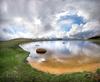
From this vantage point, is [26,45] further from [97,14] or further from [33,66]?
[97,14]

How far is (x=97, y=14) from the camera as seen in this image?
11.4 feet

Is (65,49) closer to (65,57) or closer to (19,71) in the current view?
(65,57)

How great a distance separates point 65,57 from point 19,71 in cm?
54

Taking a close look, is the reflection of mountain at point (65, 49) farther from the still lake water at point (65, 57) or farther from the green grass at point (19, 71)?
the green grass at point (19, 71)

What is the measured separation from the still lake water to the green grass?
2.2 inches

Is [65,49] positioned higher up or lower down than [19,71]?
higher up

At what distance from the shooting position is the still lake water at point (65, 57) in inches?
133

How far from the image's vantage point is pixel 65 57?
3.42 meters

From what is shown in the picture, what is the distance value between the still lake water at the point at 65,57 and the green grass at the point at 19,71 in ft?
0.18

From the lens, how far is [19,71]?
3.41 meters

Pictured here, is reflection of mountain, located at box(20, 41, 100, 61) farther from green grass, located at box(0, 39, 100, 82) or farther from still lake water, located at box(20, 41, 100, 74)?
green grass, located at box(0, 39, 100, 82)

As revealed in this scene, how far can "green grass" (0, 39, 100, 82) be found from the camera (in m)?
3.34

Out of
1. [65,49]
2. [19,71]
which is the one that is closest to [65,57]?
[65,49]

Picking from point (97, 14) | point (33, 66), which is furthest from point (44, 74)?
point (97, 14)
